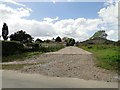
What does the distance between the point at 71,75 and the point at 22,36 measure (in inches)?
2855

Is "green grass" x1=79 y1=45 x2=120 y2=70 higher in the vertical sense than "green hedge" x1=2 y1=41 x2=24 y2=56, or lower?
lower

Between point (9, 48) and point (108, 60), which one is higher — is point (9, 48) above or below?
above

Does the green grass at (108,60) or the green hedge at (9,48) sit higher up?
the green hedge at (9,48)

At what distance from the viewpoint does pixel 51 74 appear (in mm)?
14781

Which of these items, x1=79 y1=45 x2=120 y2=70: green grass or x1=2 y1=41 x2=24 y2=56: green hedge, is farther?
x1=2 y1=41 x2=24 y2=56: green hedge

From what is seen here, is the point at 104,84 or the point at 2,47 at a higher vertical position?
the point at 2,47

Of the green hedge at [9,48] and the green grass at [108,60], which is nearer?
the green grass at [108,60]

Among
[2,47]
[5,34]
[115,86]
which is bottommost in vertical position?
[115,86]

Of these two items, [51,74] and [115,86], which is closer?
[115,86]

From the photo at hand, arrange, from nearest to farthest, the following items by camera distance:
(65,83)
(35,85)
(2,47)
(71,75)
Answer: (35,85), (65,83), (71,75), (2,47)

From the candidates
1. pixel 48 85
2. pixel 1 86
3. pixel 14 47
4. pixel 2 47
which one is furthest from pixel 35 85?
pixel 14 47

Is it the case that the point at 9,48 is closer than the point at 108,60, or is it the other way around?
the point at 108,60

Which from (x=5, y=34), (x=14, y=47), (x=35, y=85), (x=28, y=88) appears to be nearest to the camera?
(x=28, y=88)

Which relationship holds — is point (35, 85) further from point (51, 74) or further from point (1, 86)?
point (51, 74)
